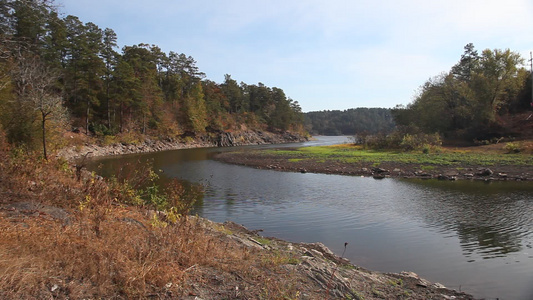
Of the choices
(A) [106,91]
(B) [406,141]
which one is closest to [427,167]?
(B) [406,141]

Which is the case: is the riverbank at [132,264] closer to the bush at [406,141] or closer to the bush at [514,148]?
the bush at [514,148]

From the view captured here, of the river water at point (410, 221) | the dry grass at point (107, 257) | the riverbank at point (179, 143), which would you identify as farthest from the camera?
the riverbank at point (179, 143)

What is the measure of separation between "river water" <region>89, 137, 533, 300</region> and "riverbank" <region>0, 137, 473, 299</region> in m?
1.92

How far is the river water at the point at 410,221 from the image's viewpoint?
855 centimetres

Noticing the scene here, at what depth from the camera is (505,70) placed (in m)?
49.2

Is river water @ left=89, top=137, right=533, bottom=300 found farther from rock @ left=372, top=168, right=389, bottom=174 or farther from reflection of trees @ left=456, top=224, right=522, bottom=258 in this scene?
rock @ left=372, top=168, right=389, bottom=174

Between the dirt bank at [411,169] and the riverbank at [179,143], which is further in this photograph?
the riverbank at [179,143]

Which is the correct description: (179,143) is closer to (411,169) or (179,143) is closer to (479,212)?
(411,169)

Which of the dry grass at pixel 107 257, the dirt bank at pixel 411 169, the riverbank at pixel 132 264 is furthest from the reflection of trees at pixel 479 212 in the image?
the dry grass at pixel 107 257

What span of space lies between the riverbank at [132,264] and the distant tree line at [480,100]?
49.2 meters

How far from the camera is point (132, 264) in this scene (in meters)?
4.50

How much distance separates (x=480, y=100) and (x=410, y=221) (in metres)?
44.9

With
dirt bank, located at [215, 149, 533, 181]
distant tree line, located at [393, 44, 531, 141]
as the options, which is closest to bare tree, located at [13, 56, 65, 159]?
dirt bank, located at [215, 149, 533, 181]

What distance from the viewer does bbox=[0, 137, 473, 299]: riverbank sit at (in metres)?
4.09
